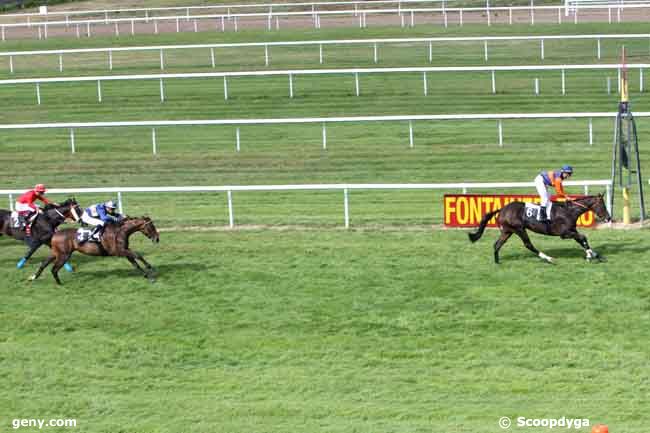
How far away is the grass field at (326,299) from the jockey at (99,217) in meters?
0.86

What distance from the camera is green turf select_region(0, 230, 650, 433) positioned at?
12.6m

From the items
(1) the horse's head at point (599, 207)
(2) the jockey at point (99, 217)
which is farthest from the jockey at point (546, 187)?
(2) the jockey at point (99, 217)

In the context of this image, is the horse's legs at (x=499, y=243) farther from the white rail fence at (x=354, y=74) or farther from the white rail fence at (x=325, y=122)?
the white rail fence at (x=354, y=74)

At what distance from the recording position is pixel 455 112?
2920 centimetres

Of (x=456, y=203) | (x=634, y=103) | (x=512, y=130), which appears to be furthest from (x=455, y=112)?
(x=456, y=203)

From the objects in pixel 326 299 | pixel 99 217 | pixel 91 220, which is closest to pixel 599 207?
pixel 326 299

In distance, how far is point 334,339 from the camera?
14.8 metres

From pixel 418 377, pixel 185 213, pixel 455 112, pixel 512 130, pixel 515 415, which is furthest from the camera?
pixel 455 112

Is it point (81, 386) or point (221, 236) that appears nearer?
point (81, 386)

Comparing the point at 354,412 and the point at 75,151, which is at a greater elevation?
the point at 75,151

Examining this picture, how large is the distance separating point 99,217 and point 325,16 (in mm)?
25817

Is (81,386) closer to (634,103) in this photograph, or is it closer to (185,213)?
(185,213)

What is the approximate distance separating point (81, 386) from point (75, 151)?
591 inches

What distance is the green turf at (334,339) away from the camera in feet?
41.4
